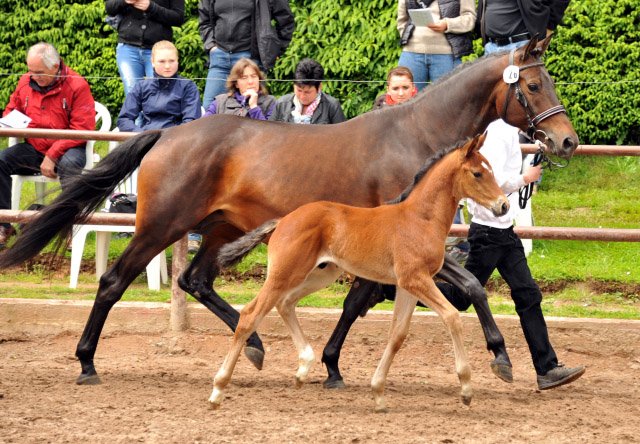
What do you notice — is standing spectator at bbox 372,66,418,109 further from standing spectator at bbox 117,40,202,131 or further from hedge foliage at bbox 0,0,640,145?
hedge foliage at bbox 0,0,640,145

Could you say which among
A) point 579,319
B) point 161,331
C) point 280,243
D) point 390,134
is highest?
point 390,134

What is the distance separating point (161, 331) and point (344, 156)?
220 centimetres

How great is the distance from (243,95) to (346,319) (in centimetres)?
289

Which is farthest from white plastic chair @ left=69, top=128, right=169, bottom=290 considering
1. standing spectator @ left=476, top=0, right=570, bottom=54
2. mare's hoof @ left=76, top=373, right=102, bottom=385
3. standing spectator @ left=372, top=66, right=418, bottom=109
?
standing spectator @ left=476, top=0, right=570, bottom=54

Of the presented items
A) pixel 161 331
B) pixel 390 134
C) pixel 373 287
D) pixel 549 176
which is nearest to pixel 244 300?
pixel 161 331

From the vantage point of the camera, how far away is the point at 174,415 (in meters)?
4.64

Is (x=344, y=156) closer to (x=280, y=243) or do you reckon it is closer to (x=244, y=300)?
(x=280, y=243)

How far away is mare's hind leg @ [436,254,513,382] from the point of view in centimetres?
495

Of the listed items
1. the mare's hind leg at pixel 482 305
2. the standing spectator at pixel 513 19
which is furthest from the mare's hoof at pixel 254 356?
the standing spectator at pixel 513 19

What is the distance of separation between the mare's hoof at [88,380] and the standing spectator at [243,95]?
2.95m

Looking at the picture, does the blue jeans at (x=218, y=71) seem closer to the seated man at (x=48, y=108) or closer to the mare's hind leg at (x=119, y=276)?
the seated man at (x=48, y=108)

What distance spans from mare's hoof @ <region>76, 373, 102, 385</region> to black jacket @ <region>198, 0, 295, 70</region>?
400cm

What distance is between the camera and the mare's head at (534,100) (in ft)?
17.0

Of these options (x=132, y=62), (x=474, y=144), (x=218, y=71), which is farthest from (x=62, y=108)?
(x=474, y=144)
